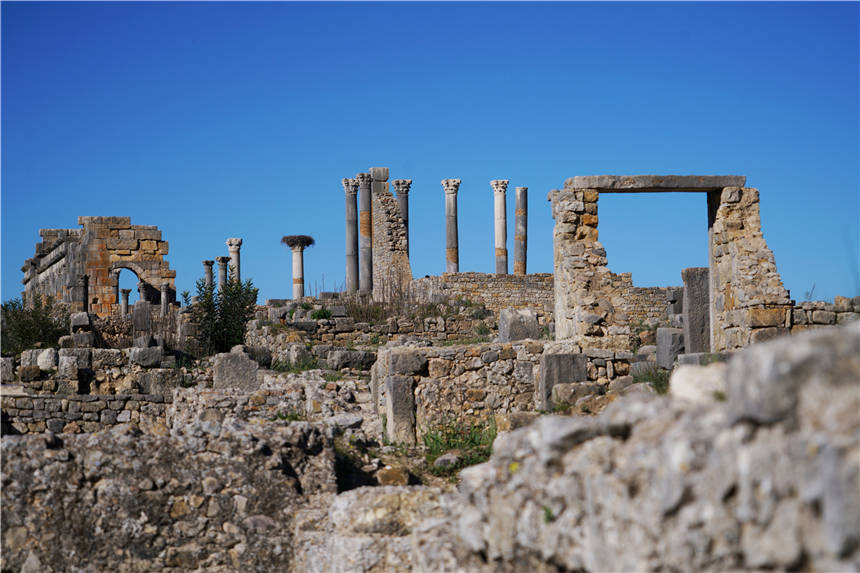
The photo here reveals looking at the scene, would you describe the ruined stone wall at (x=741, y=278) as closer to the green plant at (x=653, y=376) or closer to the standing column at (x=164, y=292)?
the green plant at (x=653, y=376)

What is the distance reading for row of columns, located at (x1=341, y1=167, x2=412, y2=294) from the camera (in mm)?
30375

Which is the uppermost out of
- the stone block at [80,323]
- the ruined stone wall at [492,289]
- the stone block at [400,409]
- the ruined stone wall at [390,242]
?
the ruined stone wall at [390,242]

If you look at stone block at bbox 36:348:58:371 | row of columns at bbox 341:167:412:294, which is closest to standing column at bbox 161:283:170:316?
row of columns at bbox 341:167:412:294

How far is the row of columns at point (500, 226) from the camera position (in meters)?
32.8

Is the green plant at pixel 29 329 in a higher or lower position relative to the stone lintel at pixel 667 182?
lower

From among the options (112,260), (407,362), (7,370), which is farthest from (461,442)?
(112,260)

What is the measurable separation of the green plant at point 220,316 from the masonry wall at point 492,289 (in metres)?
6.76

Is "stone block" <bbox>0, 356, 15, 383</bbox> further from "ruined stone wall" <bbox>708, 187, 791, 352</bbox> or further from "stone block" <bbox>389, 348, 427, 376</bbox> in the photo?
"ruined stone wall" <bbox>708, 187, 791, 352</bbox>

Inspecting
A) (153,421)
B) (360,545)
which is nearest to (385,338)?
(153,421)

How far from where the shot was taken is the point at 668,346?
11.7 meters

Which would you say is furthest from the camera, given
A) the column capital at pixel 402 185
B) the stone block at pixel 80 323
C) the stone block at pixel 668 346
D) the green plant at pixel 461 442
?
the column capital at pixel 402 185

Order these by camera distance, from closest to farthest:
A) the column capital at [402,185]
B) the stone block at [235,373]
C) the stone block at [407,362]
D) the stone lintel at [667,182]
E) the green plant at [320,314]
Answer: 1. the stone block at [407,362]
2. the stone lintel at [667,182]
3. the stone block at [235,373]
4. the green plant at [320,314]
5. the column capital at [402,185]

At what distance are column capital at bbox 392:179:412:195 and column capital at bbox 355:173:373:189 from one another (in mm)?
1126

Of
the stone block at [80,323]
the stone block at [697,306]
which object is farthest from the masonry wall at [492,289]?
the stone block at [697,306]
